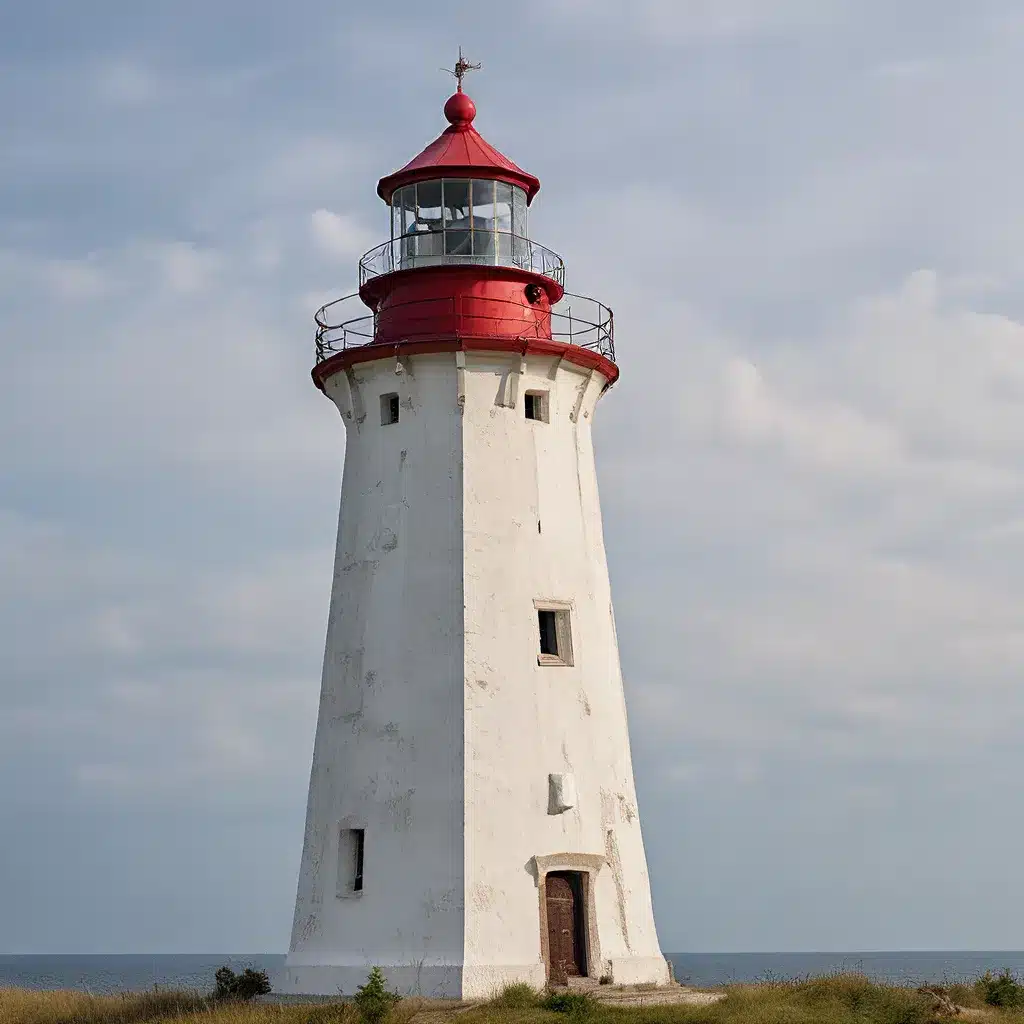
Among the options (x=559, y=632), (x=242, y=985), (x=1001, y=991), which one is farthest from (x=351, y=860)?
(x=1001, y=991)

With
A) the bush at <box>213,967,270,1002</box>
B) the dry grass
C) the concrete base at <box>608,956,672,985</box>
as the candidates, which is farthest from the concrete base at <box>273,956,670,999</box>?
the dry grass

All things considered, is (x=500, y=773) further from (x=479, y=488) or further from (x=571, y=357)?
Answer: (x=571, y=357)

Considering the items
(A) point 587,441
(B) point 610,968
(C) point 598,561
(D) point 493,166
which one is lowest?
(B) point 610,968

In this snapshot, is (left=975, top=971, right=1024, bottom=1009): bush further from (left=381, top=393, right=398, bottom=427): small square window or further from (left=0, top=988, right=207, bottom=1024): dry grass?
(left=381, top=393, right=398, bottom=427): small square window

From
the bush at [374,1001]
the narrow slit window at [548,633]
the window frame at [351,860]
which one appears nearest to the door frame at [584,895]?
the bush at [374,1001]

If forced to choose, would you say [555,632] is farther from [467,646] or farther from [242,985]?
[242,985]

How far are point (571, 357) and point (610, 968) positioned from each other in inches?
372

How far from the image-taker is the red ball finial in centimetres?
2667

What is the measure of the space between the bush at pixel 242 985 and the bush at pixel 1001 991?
10903 millimetres

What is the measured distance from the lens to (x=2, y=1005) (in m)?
26.9

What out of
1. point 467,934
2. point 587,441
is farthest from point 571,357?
point 467,934

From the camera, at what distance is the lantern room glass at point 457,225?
84.4 feet

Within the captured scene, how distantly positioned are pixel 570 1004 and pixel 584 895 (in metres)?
2.61

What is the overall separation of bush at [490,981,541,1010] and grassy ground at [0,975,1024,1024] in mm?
14
